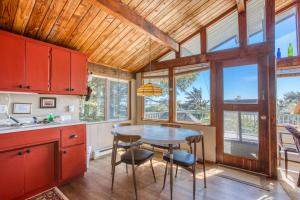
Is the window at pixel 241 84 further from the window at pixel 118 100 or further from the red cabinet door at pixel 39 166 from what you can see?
the red cabinet door at pixel 39 166

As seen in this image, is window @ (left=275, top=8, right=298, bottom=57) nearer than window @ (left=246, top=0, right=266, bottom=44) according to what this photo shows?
No

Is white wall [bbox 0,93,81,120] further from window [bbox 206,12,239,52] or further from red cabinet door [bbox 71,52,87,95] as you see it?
window [bbox 206,12,239,52]

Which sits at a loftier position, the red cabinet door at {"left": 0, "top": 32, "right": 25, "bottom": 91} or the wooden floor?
the red cabinet door at {"left": 0, "top": 32, "right": 25, "bottom": 91}

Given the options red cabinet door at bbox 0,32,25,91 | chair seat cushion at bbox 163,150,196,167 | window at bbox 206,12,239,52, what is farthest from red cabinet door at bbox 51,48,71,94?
window at bbox 206,12,239,52

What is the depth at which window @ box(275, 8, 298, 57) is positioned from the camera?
3.75 meters

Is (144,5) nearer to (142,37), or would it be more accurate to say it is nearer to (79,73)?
(142,37)

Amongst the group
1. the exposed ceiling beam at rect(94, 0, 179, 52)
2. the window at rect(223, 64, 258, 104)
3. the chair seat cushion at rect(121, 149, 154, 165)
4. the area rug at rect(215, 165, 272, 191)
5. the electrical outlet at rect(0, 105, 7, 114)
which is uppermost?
the exposed ceiling beam at rect(94, 0, 179, 52)

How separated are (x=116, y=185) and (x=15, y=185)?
51.6 inches

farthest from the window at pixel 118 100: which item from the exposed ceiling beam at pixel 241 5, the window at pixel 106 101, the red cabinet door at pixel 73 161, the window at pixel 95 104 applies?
the exposed ceiling beam at pixel 241 5

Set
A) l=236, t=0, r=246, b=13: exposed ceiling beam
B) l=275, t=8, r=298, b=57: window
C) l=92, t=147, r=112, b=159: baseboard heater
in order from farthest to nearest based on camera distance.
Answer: l=92, t=147, r=112, b=159: baseboard heater
l=275, t=8, r=298, b=57: window
l=236, t=0, r=246, b=13: exposed ceiling beam

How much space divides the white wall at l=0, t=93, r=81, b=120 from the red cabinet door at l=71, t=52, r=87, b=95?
34cm

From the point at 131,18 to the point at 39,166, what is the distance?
2645mm

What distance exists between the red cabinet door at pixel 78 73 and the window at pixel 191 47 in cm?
236

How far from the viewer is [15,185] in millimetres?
2176
